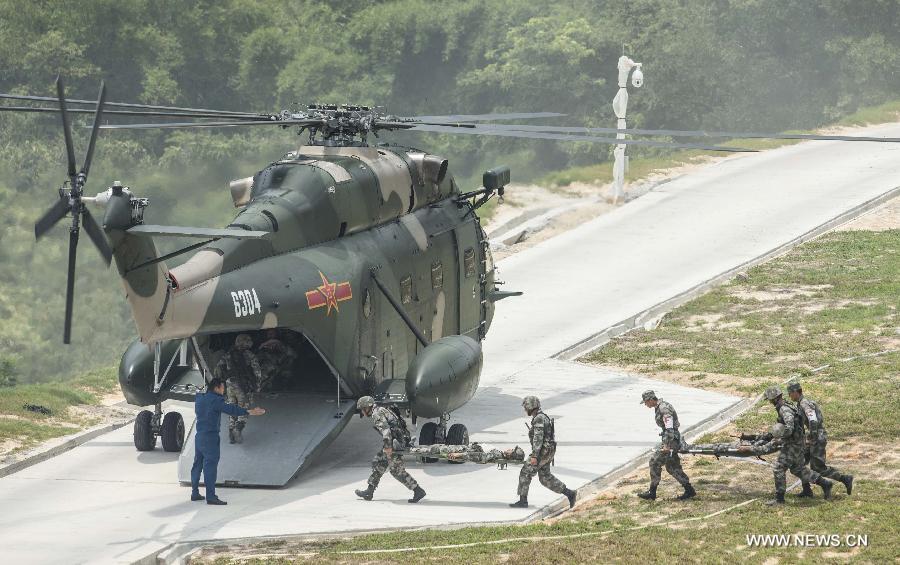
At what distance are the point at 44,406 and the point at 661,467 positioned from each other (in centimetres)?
1235

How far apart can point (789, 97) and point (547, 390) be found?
5995 cm

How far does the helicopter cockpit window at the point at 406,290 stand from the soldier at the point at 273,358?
7.58 ft

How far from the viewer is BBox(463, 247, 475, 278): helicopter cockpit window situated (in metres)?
28.7

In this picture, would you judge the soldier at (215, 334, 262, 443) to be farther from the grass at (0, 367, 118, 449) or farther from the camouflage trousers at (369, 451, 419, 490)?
the grass at (0, 367, 118, 449)

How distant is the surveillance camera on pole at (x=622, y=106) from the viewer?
4591 centimetres

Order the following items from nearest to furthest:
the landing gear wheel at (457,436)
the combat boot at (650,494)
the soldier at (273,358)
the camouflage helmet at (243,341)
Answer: the combat boot at (650,494), the camouflage helmet at (243,341), the soldier at (273,358), the landing gear wheel at (457,436)

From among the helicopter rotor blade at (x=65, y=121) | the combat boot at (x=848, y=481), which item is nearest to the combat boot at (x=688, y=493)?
the combat boot at (x=848, y=481)

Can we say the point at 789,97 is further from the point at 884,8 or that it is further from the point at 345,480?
the point at 345,480

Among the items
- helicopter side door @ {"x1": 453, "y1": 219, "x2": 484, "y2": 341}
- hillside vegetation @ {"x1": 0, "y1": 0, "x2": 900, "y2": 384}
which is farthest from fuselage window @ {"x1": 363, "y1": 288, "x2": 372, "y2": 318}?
hillside vegetation @ {"x1": 0, "y1": 0, "x2": 900, "y2": 384}

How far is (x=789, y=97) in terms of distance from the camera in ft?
284

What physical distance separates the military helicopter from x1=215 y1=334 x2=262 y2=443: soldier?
0.17 meters

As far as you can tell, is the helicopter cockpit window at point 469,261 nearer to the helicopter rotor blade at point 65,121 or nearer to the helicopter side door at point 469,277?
the helicopter side door at point 469,277

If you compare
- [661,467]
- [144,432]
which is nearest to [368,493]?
[661,467]
